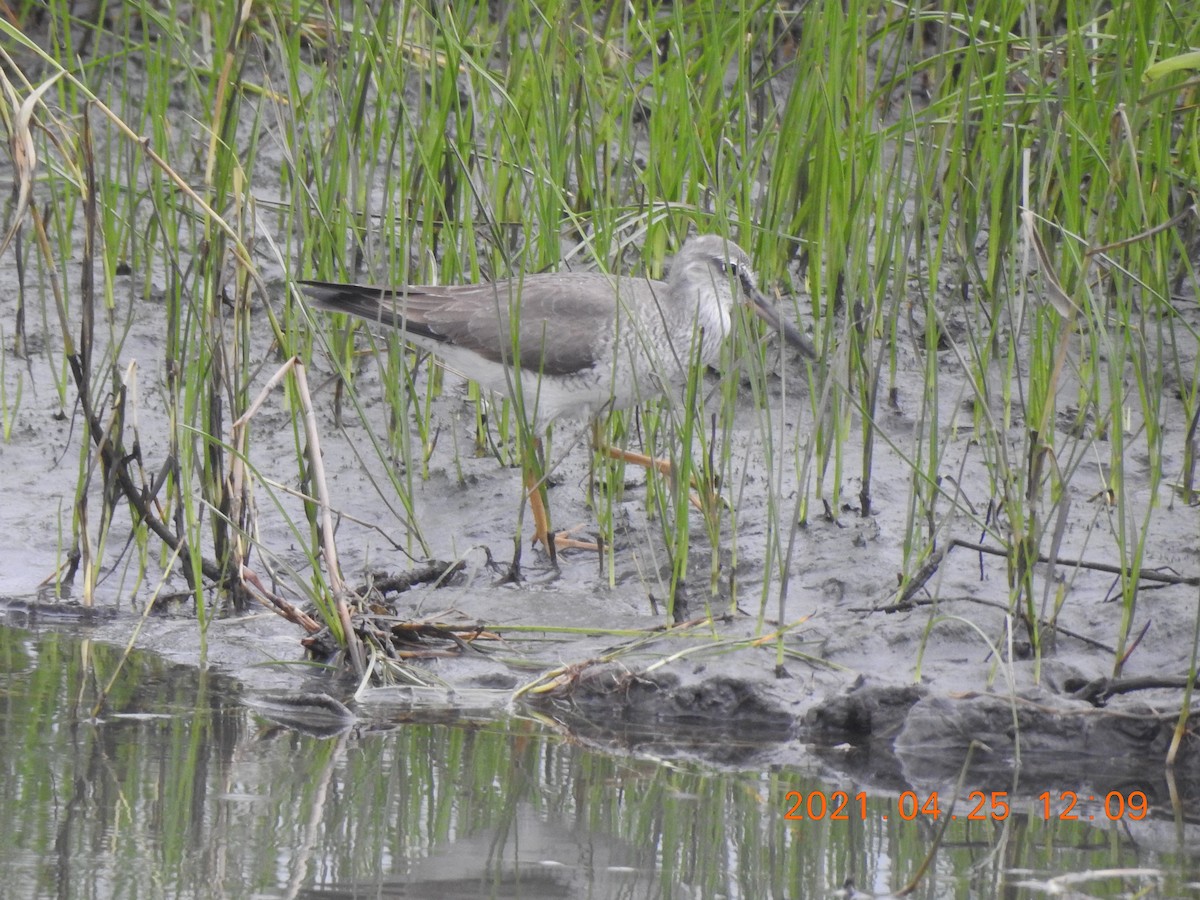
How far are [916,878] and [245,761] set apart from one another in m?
1.45

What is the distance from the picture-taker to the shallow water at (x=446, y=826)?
102 inches

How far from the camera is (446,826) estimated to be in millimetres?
2869

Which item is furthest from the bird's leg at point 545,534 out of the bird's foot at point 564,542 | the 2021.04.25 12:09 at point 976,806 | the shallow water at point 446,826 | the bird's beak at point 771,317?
the 2021.04.25 12:09 at point 976,806

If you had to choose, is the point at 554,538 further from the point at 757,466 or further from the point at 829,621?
the point at 829,621

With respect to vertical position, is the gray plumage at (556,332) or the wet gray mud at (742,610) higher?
the gray plumage at (556,332)

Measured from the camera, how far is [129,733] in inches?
135

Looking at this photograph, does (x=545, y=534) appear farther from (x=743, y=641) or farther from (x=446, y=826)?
(x=446, y=826)

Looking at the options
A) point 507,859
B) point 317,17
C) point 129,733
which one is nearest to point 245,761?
point 129,733

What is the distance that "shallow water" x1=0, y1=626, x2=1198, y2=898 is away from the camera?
8.48 feet

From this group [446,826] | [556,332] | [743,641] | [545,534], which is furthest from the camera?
[556,332]

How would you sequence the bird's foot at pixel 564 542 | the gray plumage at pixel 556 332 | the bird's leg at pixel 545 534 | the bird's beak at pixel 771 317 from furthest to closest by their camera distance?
1. the bird's beak at pixel 771 317
2. the gray plumage at pixel 556 332
3. the bird's foot at pixel 564 542
4. the bird's leg at pixel 545 534

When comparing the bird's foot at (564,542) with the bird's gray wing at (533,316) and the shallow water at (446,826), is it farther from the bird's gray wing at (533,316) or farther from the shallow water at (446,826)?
the shallow water at (446,826)

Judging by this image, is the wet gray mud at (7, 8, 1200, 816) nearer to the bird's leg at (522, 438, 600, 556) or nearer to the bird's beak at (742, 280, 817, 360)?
the bird's leg at (522, 438, 600, 556)

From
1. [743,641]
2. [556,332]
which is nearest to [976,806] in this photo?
[743,641]
